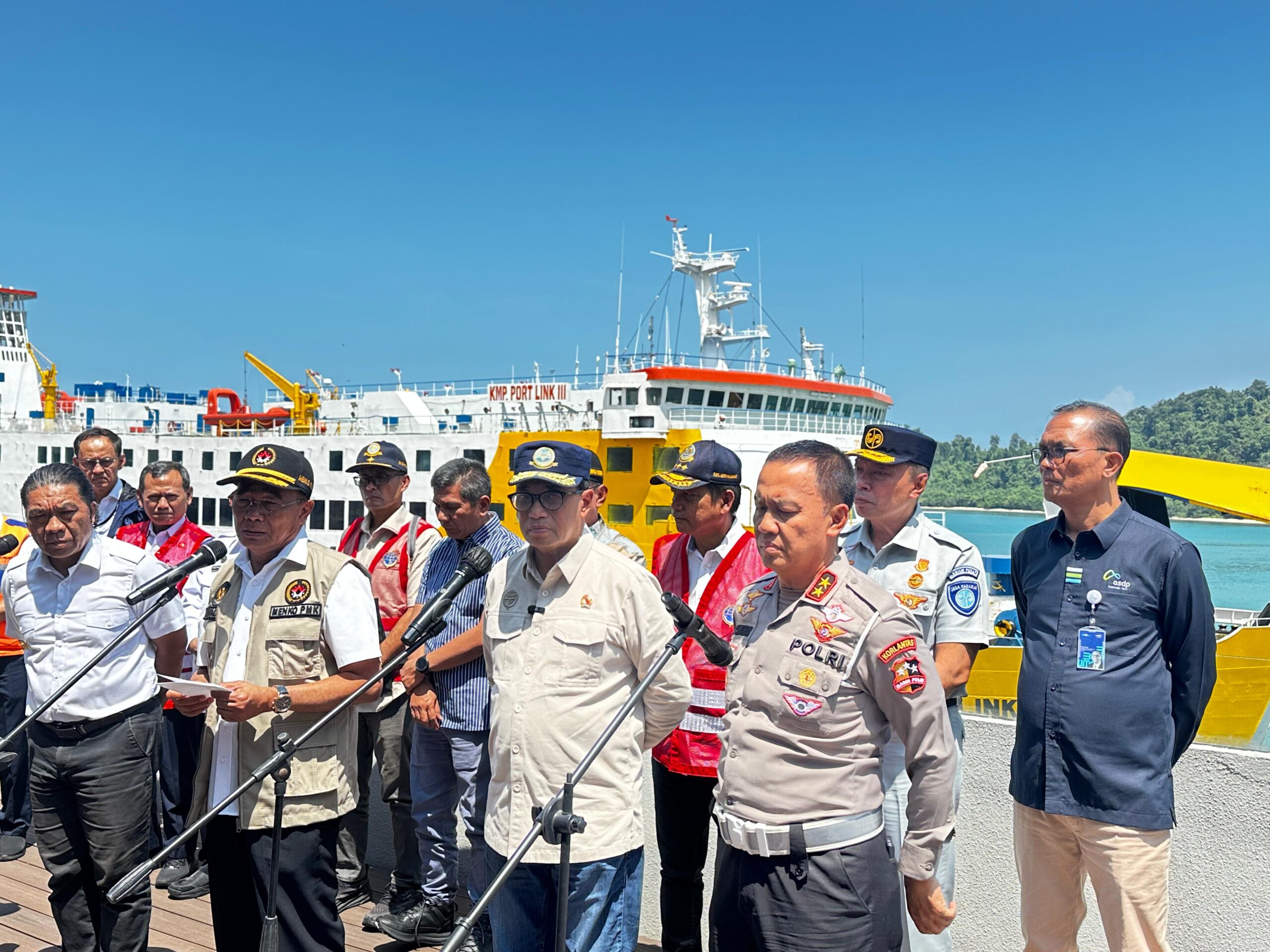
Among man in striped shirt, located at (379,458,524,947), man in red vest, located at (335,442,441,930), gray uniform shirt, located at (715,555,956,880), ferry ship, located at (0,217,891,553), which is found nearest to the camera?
gray uniform shirt, located at (715,555,956,880)

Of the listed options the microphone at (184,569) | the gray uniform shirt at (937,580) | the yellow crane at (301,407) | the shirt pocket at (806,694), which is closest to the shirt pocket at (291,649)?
the microphone at (184,569)

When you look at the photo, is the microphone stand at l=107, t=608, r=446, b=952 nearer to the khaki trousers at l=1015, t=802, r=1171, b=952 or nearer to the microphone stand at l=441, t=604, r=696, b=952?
the microphone stand at l=441, t=604, r=696, b=952

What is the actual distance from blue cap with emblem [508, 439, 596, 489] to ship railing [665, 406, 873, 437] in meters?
15.0

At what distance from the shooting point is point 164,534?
15.2ft

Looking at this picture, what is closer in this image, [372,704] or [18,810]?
[372,704]

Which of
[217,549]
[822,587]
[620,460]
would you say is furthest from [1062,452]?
[620,460]

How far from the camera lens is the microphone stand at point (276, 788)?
2201 mm

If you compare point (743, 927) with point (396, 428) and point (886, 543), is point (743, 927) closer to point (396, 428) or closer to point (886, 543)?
point (886, 543)

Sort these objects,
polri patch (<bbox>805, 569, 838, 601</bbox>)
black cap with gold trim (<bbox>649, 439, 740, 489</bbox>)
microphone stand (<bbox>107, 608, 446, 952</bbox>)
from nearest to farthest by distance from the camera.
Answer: polri patch (<bbox>805, 569, 838, 601</bbox>) < microphone stand (<bbox>107, 608, 446, 952</bbox>) < black cap with gold trim (<bbox>649, 439, 740, 489</bbox>)

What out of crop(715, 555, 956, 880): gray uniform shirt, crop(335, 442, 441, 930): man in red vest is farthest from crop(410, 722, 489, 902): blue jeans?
crop(715, 555, 956, 880): gray uniform shirt

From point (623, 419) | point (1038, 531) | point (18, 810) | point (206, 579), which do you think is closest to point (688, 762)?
point (1038, 531)

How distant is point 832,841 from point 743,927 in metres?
0.30

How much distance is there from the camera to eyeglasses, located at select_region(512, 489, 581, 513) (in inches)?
96.1

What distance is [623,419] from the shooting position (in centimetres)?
1705
